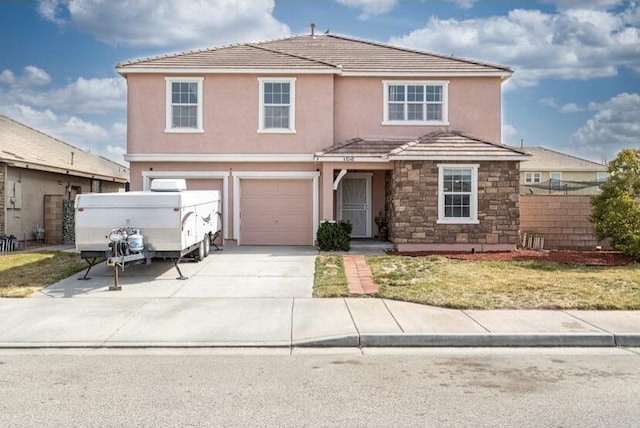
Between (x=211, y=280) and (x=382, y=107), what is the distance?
1012cm

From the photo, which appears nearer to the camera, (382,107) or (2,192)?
(2,192)

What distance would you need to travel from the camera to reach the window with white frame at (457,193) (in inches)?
720

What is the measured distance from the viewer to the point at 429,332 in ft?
28.4

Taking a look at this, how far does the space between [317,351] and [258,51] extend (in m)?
15.4

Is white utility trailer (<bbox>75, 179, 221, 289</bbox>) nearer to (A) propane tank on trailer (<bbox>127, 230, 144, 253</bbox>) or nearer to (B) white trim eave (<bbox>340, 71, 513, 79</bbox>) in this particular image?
(A) propane tank on trailer (<bbox>127, 230, 144, 253</bbox>)

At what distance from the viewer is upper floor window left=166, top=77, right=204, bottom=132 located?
66.4 feet

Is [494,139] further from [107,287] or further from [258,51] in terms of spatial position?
[107,287]

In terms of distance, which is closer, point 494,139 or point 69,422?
point 69,422

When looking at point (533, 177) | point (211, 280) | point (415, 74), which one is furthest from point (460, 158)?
point (533, 177)

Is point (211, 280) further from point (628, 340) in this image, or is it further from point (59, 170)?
point (59, 170)

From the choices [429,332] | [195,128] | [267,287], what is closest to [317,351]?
[429,332]

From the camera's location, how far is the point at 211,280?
13359mm

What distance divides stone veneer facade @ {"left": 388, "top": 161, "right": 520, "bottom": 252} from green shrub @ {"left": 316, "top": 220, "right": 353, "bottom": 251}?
60.5 inches

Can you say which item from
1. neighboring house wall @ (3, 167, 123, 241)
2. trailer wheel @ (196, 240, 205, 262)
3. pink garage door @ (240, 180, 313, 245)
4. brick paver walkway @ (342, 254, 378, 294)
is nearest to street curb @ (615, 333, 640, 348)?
brick paver walkway @ (342, 254, 378, 294)
